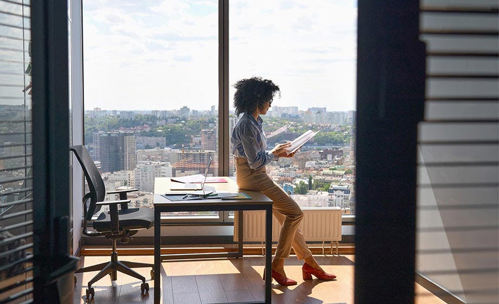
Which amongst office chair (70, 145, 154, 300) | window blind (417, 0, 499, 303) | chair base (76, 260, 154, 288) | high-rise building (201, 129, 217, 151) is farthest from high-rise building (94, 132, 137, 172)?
window blind (417, 0, 499, 303)

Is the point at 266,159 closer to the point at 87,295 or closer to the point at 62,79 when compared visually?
the point at 87,295

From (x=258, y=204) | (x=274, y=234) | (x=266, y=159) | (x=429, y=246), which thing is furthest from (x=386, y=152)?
(x=274, y=234)

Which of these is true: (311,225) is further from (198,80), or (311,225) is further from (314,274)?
(198,80)

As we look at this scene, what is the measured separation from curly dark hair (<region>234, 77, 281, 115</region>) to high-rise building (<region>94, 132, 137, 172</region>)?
1.51 m

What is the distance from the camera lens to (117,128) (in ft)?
19.5

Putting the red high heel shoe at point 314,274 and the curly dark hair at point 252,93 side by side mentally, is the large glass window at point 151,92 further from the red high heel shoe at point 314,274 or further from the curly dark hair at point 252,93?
the red high heel shoe at point 314,274

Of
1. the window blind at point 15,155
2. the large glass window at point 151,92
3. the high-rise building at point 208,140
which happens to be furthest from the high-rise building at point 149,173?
the window blind at point 15,155

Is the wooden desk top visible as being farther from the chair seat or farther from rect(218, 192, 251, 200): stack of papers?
the chair seat

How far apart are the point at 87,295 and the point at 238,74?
2621 millimetres

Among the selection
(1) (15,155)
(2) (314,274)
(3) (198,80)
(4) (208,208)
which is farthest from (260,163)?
(1) (15,155)

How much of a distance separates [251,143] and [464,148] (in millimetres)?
3656

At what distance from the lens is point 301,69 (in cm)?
602

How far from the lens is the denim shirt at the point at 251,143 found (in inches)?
186

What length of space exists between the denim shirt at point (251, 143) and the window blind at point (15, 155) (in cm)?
320
